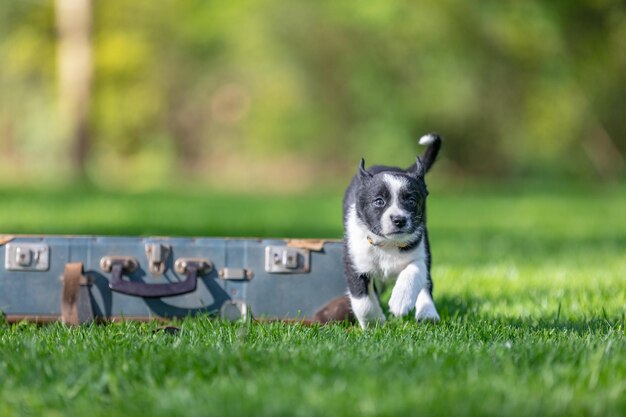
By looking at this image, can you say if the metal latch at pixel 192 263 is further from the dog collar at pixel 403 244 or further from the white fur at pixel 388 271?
the dog collar at pixel 403 244

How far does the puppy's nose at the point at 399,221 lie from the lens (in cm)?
483

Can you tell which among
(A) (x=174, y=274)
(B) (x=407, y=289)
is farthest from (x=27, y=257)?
(B) (x=407, y=289)

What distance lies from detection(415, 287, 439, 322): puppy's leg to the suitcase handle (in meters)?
1.13

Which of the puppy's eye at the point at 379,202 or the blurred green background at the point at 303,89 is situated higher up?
the blurred green background at the point at 303,89

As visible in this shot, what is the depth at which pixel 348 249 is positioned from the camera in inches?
204

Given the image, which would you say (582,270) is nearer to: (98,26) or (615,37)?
(615,37)

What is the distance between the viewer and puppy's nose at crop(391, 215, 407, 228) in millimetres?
4828

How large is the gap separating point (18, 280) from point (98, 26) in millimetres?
34776

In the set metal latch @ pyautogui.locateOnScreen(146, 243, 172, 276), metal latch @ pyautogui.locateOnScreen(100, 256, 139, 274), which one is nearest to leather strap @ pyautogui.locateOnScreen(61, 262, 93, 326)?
metal latch @ pyautogui.locateOnScreen(100, 256, 139, 274)

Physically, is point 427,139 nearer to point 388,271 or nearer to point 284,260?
point 388,271

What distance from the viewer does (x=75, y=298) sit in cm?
520

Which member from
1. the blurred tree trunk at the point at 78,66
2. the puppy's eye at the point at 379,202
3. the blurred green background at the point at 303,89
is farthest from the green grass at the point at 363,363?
the blurred tree trunk at the point at 78,66

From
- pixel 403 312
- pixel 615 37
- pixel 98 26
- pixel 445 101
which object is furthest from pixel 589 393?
pixel 98 26

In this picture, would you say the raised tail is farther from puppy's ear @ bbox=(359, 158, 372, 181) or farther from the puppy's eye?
the puppy's eye
